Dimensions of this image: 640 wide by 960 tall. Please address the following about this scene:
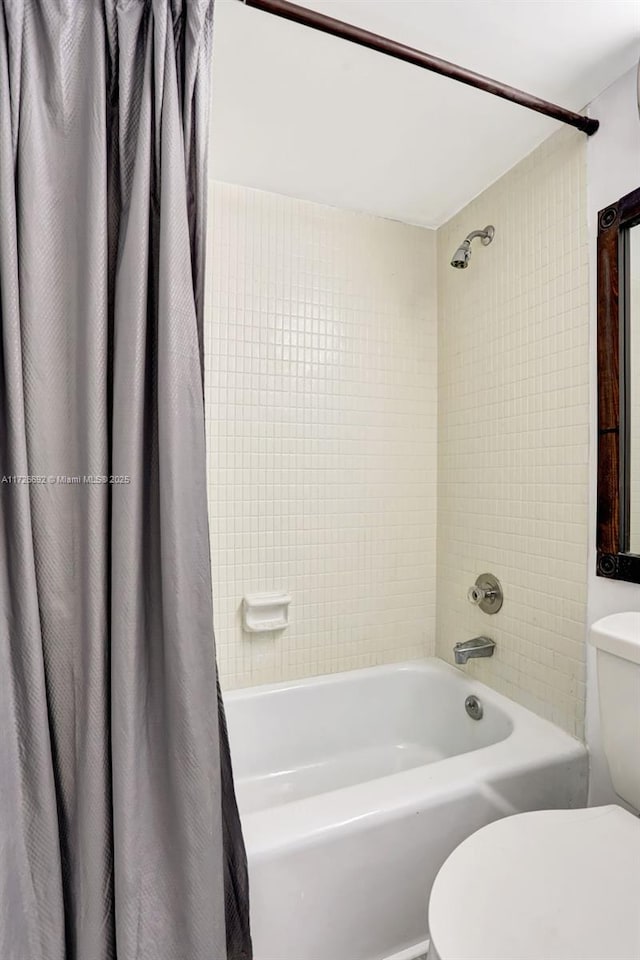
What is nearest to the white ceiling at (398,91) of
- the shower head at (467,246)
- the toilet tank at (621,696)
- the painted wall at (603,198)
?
the painted wall at (603,198)

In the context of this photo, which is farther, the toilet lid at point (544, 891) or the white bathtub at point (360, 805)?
the white bathtub at point (360, 805)

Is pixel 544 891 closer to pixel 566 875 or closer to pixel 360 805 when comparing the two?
pixel 566 875

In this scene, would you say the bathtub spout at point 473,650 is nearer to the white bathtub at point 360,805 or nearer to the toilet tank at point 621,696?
the white bathtub at point 360,805

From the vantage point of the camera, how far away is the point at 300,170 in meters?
1.71

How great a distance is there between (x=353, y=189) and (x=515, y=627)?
5.36ft

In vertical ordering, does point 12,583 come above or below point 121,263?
below

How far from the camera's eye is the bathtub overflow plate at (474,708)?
170 cm

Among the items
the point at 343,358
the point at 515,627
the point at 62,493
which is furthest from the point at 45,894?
the point at 343,358

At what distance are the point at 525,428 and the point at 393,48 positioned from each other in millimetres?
1056

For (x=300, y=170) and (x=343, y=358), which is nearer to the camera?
(x=300, y=170)

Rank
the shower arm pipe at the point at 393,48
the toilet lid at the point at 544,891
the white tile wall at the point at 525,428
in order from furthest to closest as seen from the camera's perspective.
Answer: the white tile wall at the point at 525,428
the shower arm pipe at the point at 393,48
the toilet lid at the point at 544,891

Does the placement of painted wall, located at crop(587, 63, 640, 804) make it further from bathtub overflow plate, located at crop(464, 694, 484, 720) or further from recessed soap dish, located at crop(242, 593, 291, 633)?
recessed soap dish, located at crop(242, 593, 291, 633)

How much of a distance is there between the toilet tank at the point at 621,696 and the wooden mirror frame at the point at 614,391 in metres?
0.22

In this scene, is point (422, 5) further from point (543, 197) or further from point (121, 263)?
point (121, 263)
